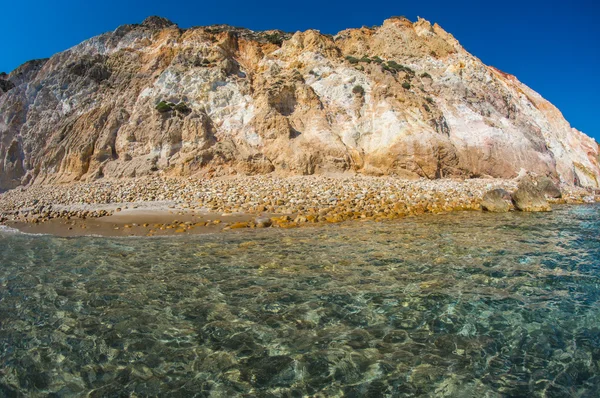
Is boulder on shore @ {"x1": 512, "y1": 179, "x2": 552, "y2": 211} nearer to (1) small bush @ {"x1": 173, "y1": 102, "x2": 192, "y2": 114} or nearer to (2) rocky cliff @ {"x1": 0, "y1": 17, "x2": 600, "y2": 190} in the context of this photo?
(2) rocky cliff @ {"x1": 0, "y1": 17, "x2": 600, "y2": 190}

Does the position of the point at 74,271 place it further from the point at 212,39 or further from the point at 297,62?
the point at 212,39

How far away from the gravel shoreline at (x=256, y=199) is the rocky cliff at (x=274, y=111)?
2.61 meters

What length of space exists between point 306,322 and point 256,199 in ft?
40.4

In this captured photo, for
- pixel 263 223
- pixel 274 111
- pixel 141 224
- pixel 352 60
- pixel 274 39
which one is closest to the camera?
pixel 263 223

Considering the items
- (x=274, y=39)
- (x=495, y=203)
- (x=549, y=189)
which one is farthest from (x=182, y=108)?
(x=549, y=189)

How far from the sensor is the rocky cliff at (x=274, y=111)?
23.5 metres

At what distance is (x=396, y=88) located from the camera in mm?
26062

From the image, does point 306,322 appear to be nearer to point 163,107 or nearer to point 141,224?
point 141,224

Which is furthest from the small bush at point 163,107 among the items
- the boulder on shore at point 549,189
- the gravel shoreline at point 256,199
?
the boulder on shore at point 549,189

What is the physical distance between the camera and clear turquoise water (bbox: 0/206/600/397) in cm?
303

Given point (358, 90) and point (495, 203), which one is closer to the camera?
point (495, 203)

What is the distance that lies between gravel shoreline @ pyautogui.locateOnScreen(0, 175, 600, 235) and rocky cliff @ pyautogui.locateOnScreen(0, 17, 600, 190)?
261cm

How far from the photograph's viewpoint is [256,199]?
16.2m

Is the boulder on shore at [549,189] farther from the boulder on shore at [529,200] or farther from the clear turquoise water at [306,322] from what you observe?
the clear turquoise water at [306,322]
